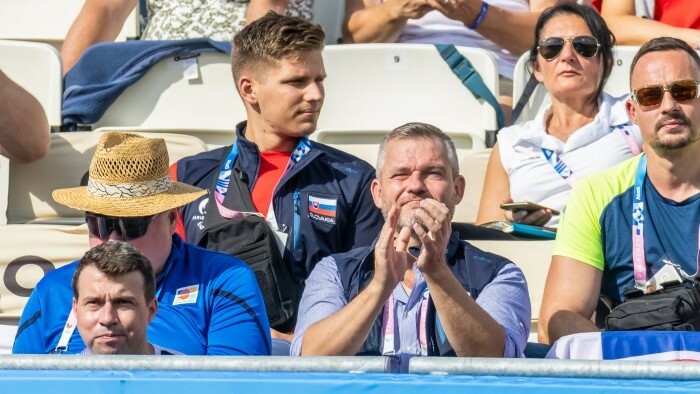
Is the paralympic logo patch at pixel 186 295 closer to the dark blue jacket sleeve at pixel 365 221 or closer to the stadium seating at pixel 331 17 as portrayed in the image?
the dark blue jacket sleeve at pixel 365 221

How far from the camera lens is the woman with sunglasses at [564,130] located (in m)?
5.09

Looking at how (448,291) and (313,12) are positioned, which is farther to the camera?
(313,12)

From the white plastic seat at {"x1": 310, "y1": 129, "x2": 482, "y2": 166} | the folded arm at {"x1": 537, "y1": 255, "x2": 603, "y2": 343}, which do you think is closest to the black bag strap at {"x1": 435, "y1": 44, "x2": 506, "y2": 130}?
the white plastic seat at {"x1": 310, "y1": 129, "x2": 482, "y2": 166}

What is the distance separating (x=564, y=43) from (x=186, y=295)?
2208 millimetres

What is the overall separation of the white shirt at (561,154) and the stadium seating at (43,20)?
2.58 m

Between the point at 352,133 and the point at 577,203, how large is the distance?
5.02 ft

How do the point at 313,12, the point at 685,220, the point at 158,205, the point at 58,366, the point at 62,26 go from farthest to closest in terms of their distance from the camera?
the point at 62,26 < the point at 313,12 < the point at 685,220 < the point at 158,205 < the point at 58,366

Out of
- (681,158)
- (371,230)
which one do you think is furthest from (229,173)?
(681,158)

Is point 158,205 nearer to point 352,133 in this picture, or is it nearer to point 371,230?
point 371,230

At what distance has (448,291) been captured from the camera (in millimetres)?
3314

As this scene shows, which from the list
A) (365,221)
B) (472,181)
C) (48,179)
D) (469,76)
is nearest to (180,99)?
(48,179)

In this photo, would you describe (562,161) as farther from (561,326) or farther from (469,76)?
(561,326)

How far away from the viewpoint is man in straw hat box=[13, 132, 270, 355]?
354cm

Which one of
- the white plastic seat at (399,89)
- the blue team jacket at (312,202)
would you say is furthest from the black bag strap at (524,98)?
the blue team jacket at (312,202)
